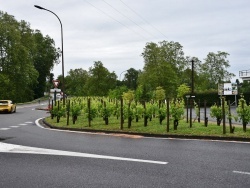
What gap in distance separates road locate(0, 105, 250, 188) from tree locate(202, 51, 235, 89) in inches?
3338

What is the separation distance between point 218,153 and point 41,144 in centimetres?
551

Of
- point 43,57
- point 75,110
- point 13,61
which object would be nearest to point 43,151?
point 75,110

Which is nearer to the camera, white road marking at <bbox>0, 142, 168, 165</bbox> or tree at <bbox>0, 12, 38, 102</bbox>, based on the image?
white road marking at <bbox>0, 142, 168, 165</bbox>

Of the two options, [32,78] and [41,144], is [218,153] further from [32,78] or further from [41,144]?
[32,78]

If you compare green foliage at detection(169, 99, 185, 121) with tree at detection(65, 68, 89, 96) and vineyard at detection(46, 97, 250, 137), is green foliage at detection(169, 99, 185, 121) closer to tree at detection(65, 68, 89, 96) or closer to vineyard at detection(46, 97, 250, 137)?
vineyard at detection(46, 97, 250, 137)

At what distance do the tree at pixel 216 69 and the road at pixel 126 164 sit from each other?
8479cm

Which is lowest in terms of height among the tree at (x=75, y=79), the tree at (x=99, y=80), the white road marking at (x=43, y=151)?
the white road marking at (x=43, y=151)

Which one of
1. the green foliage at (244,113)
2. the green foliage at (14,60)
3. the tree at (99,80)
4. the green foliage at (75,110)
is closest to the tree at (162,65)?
the tree at (99,80)

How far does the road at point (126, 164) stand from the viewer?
5777 millimetres

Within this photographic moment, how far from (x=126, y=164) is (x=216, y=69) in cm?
8958

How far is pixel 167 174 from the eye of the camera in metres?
6.24

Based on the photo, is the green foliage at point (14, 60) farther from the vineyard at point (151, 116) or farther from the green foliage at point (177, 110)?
the green foliage at point (177, 110)

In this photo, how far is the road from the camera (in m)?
5.78

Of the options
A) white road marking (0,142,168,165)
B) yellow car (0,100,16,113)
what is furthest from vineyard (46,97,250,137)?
yellow car (0,100,16,113)
